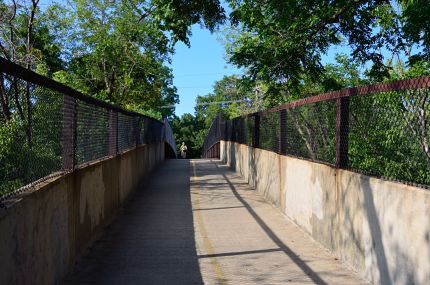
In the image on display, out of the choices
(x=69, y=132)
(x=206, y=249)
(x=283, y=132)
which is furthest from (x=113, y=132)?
(x=206, y=249)

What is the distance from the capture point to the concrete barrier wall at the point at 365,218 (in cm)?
467

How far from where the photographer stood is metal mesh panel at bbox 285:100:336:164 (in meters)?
7.92

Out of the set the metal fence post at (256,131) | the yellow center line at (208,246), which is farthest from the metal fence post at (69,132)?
the metal fence post at (256,131)

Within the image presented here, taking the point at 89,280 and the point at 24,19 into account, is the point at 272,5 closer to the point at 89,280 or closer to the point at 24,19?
the point at 89,280

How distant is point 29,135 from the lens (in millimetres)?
5145

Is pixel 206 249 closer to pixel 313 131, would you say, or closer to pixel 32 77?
pixel 313 131

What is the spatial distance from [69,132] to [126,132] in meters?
6.79

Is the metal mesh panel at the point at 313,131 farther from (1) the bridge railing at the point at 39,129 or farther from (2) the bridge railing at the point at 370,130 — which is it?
(1) the bridge railing at the point at 39,129

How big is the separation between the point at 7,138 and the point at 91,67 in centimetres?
2512

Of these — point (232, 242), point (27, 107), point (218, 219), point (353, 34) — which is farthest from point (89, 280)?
point (353, 34)

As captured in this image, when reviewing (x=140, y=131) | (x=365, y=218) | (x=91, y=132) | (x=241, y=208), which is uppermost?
(x=140, y=131)

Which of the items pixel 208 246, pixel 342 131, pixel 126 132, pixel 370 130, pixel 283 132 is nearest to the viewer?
pixel 370 130

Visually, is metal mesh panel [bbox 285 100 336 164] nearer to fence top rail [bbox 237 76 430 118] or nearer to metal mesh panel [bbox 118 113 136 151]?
fence top rail [bbox 237 76 430 118]

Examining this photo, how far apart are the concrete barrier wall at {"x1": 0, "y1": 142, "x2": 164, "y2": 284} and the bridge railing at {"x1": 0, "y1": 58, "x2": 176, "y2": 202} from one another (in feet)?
0.57
